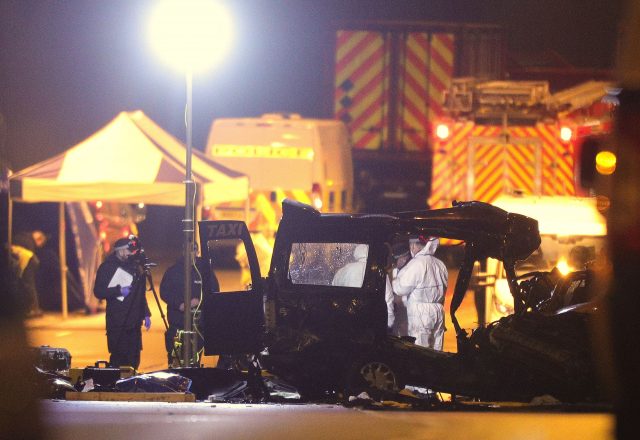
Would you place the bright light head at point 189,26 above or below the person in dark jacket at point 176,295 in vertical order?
above

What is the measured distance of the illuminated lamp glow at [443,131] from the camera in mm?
17172

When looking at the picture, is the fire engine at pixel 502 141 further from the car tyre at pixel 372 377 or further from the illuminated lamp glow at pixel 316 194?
the car tyre at pixel 372 377

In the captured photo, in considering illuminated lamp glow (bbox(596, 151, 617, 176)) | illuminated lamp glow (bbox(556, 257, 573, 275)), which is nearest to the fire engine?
illuminated lamp glow (bbox(556, 257, 573, 275))

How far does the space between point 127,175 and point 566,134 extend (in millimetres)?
6542

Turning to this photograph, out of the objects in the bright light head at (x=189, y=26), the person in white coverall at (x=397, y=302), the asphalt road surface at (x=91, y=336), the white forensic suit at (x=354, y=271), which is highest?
the bright light head at (x=189, y=26)

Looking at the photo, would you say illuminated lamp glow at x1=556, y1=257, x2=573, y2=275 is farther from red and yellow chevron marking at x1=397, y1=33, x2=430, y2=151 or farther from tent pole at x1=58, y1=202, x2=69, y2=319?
red and yellow chevron marking at x1=397, y1=33, x2=430, y2=151

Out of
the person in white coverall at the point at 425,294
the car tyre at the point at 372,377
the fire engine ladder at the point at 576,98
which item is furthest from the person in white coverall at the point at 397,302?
the fire engine ladder at the point at 576,98

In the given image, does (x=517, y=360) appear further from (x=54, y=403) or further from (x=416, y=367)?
(x=54, y=403)

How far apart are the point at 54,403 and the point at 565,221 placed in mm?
7196

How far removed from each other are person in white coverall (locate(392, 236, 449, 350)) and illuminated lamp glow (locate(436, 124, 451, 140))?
692cm

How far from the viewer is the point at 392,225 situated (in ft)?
27.8

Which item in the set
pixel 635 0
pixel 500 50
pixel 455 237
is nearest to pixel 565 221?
pixel 455 237

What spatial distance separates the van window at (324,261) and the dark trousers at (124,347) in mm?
2990

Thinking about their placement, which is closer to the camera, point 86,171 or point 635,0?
point 635,0
